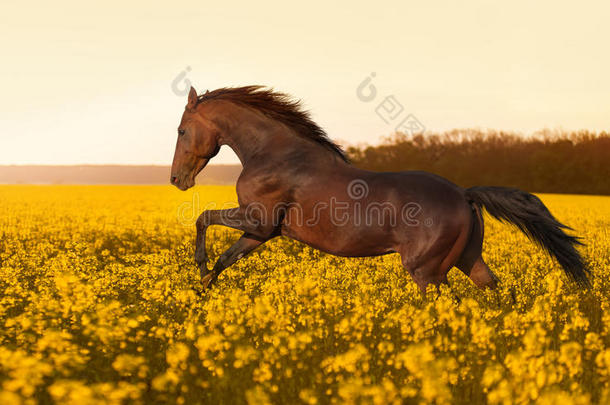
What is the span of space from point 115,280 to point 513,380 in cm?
467

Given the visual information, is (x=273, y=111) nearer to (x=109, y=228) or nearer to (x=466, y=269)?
(x=466, y=269)

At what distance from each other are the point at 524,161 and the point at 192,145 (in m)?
48.3

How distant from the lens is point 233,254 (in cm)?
602

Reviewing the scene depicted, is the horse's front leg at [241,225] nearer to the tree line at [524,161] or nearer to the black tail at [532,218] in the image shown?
the black tail at [532,218]

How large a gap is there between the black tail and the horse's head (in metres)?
3.26

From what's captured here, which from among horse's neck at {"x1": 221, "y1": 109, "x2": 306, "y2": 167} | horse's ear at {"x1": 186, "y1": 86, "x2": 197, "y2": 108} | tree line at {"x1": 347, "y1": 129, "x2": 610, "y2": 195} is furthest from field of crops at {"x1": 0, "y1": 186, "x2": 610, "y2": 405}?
tree line at {"x1": 347, "y1": 129, "x2": 610, "y2": 195}

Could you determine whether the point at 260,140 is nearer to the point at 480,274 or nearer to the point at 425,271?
the point at 425,271

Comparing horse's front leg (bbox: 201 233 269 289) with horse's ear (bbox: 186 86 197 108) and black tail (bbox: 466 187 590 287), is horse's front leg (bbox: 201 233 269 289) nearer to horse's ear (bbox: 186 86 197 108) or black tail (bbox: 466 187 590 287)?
horse's ear (bbox: 186 86 197 108)

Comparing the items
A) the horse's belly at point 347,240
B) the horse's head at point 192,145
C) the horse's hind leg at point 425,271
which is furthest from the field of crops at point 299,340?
the horse's head at point 192,145

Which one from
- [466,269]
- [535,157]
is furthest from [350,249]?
[535,157]

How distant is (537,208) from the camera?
564 centimetres

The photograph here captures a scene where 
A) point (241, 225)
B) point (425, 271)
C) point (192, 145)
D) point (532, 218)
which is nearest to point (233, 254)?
point (241, 225)

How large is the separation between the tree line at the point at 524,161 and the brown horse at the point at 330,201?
130 ft

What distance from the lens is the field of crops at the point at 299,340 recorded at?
288cm
